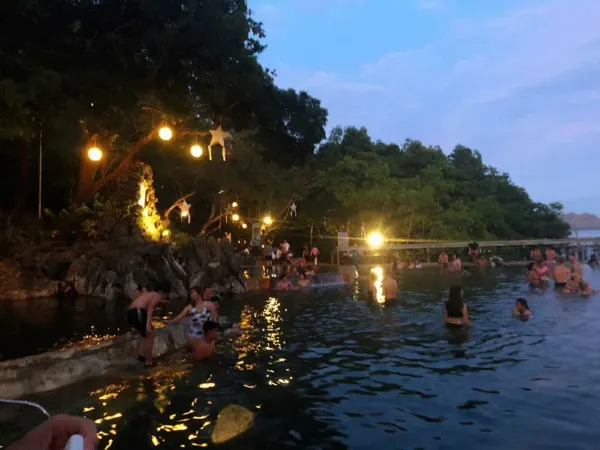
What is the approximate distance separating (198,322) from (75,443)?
900 centimetres

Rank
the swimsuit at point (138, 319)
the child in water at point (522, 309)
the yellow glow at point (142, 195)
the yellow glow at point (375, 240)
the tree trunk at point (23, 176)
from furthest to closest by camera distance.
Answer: the yellow glow at point (375, 240), the yellow glow at point (142, 195), the tree trunk at point (23, 176), the child in water at point (522, 309), the swimsuit at point (138, 319)

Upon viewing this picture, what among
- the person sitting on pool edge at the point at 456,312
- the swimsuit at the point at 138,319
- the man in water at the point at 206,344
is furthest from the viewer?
the person sitting on pool edge at the point at 456,312

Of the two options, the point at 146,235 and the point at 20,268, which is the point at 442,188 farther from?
the point at 20,268

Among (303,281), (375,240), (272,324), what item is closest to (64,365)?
(272,324)

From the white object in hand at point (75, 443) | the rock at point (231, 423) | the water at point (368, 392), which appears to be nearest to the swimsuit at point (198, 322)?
the water at point (368, 392)

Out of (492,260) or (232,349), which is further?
(492,260)

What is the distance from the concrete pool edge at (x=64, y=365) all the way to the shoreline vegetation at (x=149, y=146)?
5.51 metres

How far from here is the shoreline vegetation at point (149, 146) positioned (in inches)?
575

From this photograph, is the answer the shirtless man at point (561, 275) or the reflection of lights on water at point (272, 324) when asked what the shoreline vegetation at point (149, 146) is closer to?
the reflection of lights on water at point (272, 324)

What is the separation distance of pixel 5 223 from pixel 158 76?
14512 mm

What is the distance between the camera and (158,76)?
17.3m

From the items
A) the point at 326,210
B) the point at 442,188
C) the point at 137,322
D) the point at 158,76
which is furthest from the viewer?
the point at 442,188

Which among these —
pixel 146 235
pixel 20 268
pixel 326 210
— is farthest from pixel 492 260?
pixel 20 268

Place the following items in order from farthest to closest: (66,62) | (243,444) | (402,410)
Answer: (66,62), (402,410), (243,444)
